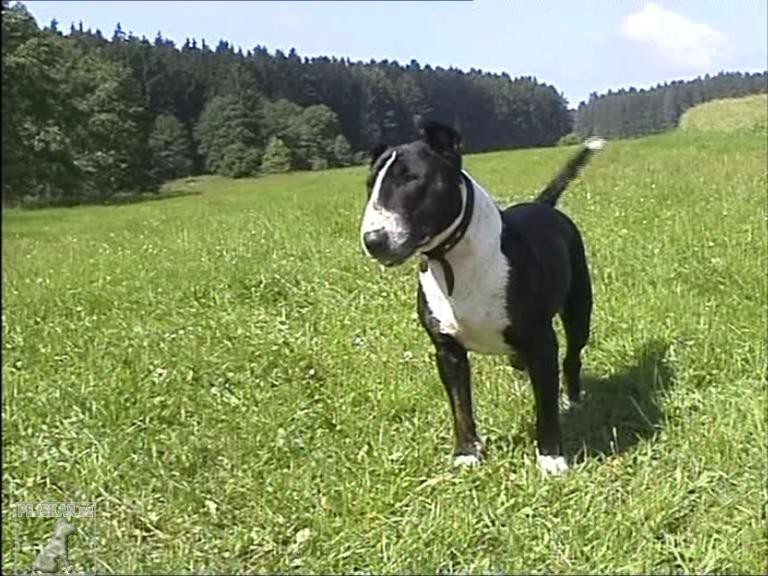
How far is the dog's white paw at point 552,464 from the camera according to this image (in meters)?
3.55

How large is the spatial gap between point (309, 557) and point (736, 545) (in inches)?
54.0

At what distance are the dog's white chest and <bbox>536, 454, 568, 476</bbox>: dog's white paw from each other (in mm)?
467

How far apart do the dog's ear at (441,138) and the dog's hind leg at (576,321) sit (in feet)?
4.27

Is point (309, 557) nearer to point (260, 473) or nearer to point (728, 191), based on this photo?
point (260, 473)

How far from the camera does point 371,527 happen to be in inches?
125

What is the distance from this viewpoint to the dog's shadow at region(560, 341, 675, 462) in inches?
154

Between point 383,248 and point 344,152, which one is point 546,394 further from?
point 344,152

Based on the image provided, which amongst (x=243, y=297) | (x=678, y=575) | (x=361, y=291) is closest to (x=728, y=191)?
(x=361, y=291)

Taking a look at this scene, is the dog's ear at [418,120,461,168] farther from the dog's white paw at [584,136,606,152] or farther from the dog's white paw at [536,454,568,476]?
the dog's white paw at [584,136,606,152]

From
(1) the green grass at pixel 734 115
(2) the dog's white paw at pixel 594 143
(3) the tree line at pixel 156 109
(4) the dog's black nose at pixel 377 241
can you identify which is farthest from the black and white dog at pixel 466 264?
(1) the green grass at pixel 734 115

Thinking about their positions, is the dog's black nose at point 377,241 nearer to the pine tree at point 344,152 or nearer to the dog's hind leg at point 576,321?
the dog's hind leg at point 576,321

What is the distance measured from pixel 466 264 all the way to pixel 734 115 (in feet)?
76.0

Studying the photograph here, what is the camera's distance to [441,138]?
326cm

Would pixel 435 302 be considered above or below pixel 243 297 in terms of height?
above
